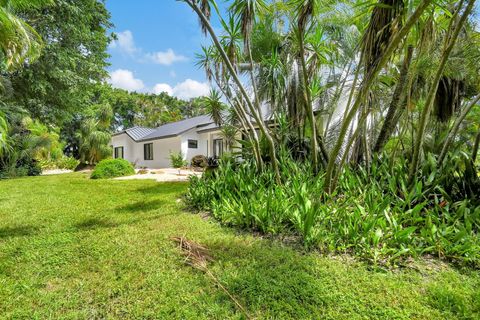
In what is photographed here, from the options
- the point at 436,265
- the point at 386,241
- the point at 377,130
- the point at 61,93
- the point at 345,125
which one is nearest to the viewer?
the point at 436,265

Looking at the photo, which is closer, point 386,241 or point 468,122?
point 386,241

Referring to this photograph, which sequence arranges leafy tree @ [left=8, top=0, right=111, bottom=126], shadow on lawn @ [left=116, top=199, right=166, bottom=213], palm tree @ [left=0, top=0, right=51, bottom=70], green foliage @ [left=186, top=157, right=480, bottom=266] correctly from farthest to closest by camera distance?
leafy tree @ [left=8, top=0, right=111, bottom=126], shadow on lawn @ [left=116, top=199, right=166, bottom=213], palm tree @ [left=0, top=0, right=51, bottom=70], green foliage @ [left=186, top=157, right=480, bottom=266]

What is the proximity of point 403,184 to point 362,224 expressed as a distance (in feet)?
4.98

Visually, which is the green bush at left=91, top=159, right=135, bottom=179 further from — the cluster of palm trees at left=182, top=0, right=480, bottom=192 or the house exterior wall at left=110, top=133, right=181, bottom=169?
the cluster of palm trees at left=182, top=0, right=480, bottom=192

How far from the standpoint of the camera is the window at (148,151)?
23109mm

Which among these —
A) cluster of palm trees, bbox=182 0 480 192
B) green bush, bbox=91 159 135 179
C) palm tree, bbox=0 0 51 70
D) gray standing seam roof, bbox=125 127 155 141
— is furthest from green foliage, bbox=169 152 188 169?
palm tree, bbox=0 0 51 70

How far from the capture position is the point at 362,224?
3676 millimetres

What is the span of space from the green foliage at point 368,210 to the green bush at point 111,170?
29.6ft

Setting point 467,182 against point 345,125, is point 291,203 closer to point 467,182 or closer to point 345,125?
point 345,125

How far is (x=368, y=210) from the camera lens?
4250 mm

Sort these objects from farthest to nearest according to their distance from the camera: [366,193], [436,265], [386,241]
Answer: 1. [366,193]
2. [386,241]
3. [436,265]

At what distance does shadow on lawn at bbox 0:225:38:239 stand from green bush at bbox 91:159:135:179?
8639mm

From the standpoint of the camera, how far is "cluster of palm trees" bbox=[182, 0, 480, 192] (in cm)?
466

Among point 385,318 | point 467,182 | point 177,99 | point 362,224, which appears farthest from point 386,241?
point 177,99
